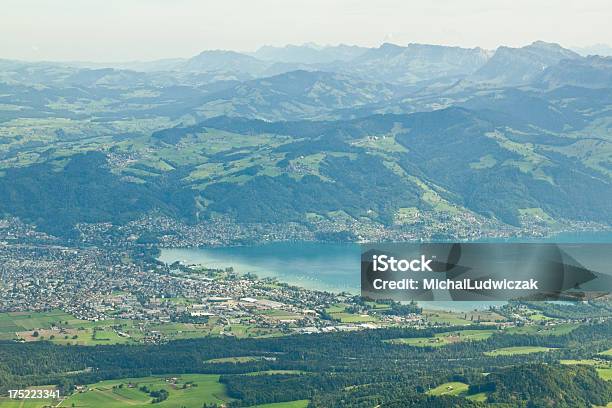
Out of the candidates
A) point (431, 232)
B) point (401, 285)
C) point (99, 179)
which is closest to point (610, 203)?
point (431, 232)

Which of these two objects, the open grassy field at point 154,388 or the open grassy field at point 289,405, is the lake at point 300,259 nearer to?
the open grassy field at point 154,388

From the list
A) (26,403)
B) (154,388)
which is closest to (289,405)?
(154,388)

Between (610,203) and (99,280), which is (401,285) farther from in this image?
(610,203)

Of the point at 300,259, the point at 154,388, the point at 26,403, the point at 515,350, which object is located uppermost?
the point at 26,403

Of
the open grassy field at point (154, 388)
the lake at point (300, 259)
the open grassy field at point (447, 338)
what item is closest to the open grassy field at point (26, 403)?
the open grassy field at point (154, 388)

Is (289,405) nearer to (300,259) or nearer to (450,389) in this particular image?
(450,389)

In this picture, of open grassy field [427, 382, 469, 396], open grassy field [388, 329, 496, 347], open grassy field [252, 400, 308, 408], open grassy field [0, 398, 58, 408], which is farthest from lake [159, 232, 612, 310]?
open grassy field [0, 398, 58, 408]

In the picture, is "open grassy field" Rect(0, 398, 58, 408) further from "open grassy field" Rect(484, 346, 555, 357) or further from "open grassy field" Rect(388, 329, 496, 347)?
"open grassy field" Rect(484, 346, 555, 357)
